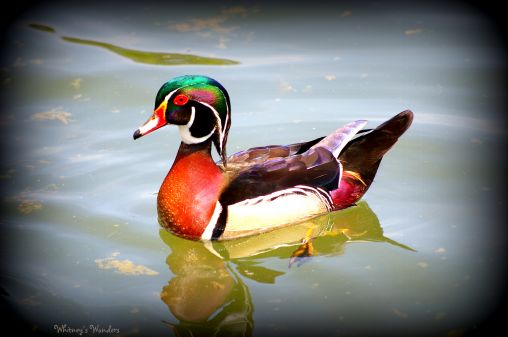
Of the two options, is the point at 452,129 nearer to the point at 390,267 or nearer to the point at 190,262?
the point at 390,267

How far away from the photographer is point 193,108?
224 inches

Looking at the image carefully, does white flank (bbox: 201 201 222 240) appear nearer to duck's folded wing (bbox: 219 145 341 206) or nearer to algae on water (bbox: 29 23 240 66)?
duck's folded wing (bbox: 219 145 341 206)

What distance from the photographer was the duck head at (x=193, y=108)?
5.62 meters

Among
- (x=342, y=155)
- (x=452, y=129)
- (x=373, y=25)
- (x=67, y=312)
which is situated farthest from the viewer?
(x=373, y=25)

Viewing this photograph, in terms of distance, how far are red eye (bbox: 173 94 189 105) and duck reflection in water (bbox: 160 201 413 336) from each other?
1.08 m

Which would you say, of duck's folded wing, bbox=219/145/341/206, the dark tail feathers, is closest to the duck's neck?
duck's folded wing, bbox=219/145/341/206

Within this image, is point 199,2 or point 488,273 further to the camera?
point 199,2

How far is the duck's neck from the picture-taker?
5.73 m

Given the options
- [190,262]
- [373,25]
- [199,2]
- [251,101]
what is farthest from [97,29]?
[190,262]

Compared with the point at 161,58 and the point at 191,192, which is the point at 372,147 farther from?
the point at 161,58

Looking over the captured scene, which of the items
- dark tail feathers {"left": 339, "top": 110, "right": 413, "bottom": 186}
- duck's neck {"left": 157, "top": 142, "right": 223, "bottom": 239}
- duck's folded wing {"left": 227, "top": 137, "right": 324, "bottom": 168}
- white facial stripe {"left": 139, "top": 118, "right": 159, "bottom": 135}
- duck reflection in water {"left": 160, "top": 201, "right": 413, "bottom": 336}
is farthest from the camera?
dark tail feathers {"left": 339, "top": 110, "right": 413, "bottom": 186}

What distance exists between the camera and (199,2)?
34.2ft

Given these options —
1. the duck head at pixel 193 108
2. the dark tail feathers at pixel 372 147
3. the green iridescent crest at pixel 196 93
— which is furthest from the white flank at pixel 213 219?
the dark tail feathers at pixel 372 147

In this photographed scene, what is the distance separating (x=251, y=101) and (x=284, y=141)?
913 millimetres
